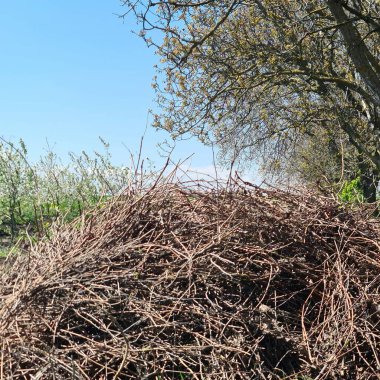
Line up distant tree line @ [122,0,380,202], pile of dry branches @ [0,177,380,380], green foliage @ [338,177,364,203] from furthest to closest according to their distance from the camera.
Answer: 1. distant tree line @ [122,0,380,202]
2. green foliage @ [338,177,364,203]
3. pile of dry branches @ [0,177,380,380]

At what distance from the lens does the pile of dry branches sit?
304cm

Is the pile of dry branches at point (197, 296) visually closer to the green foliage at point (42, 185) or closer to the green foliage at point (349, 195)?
the green foliage at point (349, 195)

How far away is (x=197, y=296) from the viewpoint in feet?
11.0

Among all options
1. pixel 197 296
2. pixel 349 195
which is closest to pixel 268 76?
pixel 349 195

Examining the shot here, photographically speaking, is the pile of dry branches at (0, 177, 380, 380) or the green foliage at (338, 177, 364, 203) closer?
the pile of dry branches at (0, 177, 380, 380)

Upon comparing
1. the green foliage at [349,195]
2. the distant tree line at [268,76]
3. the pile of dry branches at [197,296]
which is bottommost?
the pile of dry branches at [197,296]

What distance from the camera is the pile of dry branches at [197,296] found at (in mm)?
3043

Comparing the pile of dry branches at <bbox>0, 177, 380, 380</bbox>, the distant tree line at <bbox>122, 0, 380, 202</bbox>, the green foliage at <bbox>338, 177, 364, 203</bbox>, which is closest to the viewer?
the pile of dry branches at <bbox>0, 177, 380, 380</bbox>

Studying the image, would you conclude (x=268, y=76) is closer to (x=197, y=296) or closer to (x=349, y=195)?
(x=349, y=195)

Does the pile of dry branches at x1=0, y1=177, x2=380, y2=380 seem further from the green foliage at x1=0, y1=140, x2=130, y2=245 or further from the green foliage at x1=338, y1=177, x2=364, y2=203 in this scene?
the green foliage at x1=0, y1=140, x2=130, y2=245

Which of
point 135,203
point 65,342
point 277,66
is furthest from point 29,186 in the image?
point 65,342

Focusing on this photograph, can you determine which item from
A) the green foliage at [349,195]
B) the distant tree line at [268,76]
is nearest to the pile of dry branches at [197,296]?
the green foliage at [349,195]

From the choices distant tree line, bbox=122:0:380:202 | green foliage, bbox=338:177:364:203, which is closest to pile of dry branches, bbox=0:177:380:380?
green foliage, bbox=338:177:364:203

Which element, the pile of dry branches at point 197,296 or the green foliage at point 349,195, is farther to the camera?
the green foliage at point 349,195
